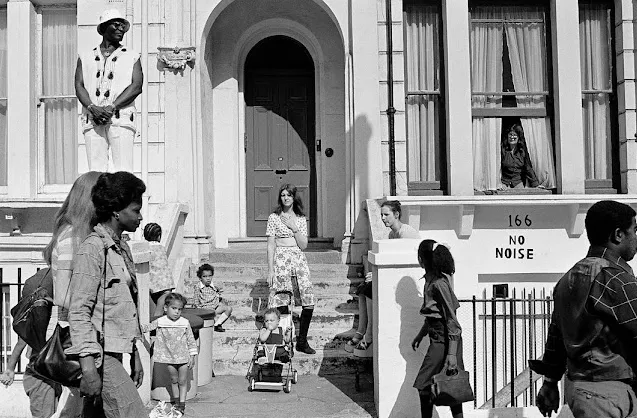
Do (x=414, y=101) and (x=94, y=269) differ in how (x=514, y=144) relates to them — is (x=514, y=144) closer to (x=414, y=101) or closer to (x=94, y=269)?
(x=414, y=101)

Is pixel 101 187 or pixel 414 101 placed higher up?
pixel 414 101

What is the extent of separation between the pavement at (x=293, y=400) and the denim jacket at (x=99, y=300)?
327 cm

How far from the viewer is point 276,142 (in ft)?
42.0

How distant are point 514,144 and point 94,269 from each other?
28.8 ft

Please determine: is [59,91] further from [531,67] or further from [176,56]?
[531,67]

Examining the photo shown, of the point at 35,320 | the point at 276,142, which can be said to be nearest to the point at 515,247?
the point at 276,142

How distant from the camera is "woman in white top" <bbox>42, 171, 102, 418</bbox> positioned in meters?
4.29

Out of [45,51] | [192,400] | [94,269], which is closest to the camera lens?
[94,269]

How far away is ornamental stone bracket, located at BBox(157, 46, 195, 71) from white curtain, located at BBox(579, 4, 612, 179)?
6.01 m

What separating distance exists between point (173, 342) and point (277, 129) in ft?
20.2

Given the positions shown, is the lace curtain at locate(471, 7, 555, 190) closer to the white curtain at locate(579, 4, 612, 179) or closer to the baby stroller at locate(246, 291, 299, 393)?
the white curtain at locate(579, 4, 612, 179)

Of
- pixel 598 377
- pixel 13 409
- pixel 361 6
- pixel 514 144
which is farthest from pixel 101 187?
pixel 514 144

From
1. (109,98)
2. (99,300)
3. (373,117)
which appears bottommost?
(99,300)

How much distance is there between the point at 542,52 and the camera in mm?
11711
